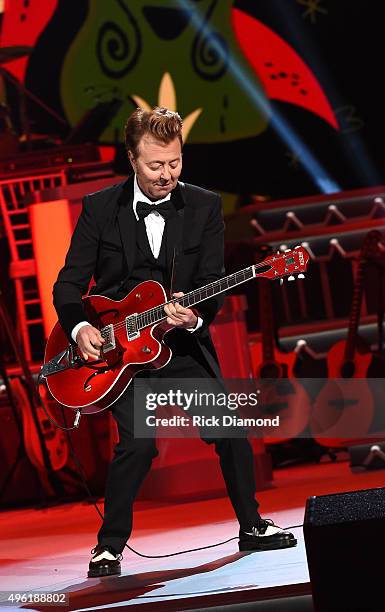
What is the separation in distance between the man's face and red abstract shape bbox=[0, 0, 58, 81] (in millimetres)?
4937

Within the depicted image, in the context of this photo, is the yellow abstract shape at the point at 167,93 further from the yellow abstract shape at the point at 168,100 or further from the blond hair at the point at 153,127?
the blond hair at the point at 153,127

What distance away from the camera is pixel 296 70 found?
8734 millimetres

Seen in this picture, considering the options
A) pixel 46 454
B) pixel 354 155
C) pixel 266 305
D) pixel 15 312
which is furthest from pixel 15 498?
pixel 354 155

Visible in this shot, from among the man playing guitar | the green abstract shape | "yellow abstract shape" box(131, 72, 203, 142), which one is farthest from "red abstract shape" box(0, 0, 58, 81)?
the man playing guitar

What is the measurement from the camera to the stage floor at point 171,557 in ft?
10.8

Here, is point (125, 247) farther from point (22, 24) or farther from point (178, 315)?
point (22, 24)

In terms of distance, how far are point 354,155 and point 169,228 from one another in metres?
4.91

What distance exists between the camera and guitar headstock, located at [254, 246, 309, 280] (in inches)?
149

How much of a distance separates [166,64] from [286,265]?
528 centimetres

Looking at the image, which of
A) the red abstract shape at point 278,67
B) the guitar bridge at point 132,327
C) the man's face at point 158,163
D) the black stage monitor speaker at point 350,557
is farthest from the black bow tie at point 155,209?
the red abstract shape at point 278,67

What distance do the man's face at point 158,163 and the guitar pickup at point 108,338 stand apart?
0.48 metres

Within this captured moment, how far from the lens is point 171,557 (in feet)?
13.9

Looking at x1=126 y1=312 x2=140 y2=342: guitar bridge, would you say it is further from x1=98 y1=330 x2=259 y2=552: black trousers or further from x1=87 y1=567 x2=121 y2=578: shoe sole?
x1=87 y1=567 x2=121 y2=578: shoe sole

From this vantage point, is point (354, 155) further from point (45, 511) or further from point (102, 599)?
point (102, 599)
